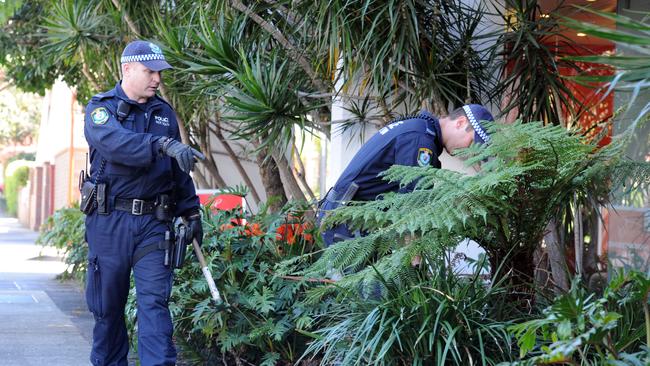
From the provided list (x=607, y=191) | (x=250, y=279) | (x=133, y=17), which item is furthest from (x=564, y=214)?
(x=133, y=17)

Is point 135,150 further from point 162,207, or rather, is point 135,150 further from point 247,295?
point 247,295

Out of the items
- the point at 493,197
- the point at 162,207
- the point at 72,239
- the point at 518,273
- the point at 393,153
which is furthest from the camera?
the point at 72,239

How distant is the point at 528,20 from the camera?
585 centimetres

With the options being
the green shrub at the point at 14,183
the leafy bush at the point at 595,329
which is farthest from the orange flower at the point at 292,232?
the green shrub at the point at 14,183

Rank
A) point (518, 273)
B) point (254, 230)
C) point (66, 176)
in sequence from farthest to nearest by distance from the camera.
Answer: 1. point (66, 176)
2. point (254, 230)
3. point (518, 273)

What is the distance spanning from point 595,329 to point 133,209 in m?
2.80

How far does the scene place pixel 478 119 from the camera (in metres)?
4.24

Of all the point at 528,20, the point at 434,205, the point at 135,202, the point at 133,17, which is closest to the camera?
the point at 434,205

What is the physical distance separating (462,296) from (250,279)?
181cm

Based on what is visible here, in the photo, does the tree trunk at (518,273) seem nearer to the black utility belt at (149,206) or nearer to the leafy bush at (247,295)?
the leafy bush at (247,295)

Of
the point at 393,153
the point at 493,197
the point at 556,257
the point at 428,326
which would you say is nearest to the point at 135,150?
the point at 393,153

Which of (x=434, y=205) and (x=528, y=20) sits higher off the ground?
(x=528, y=20)

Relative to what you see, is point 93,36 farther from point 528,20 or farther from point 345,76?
point 528,20

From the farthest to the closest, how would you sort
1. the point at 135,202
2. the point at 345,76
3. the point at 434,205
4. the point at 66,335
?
the point at 66,335 < the point at 345,76 < the point at 135,202 < the point at 434,205
